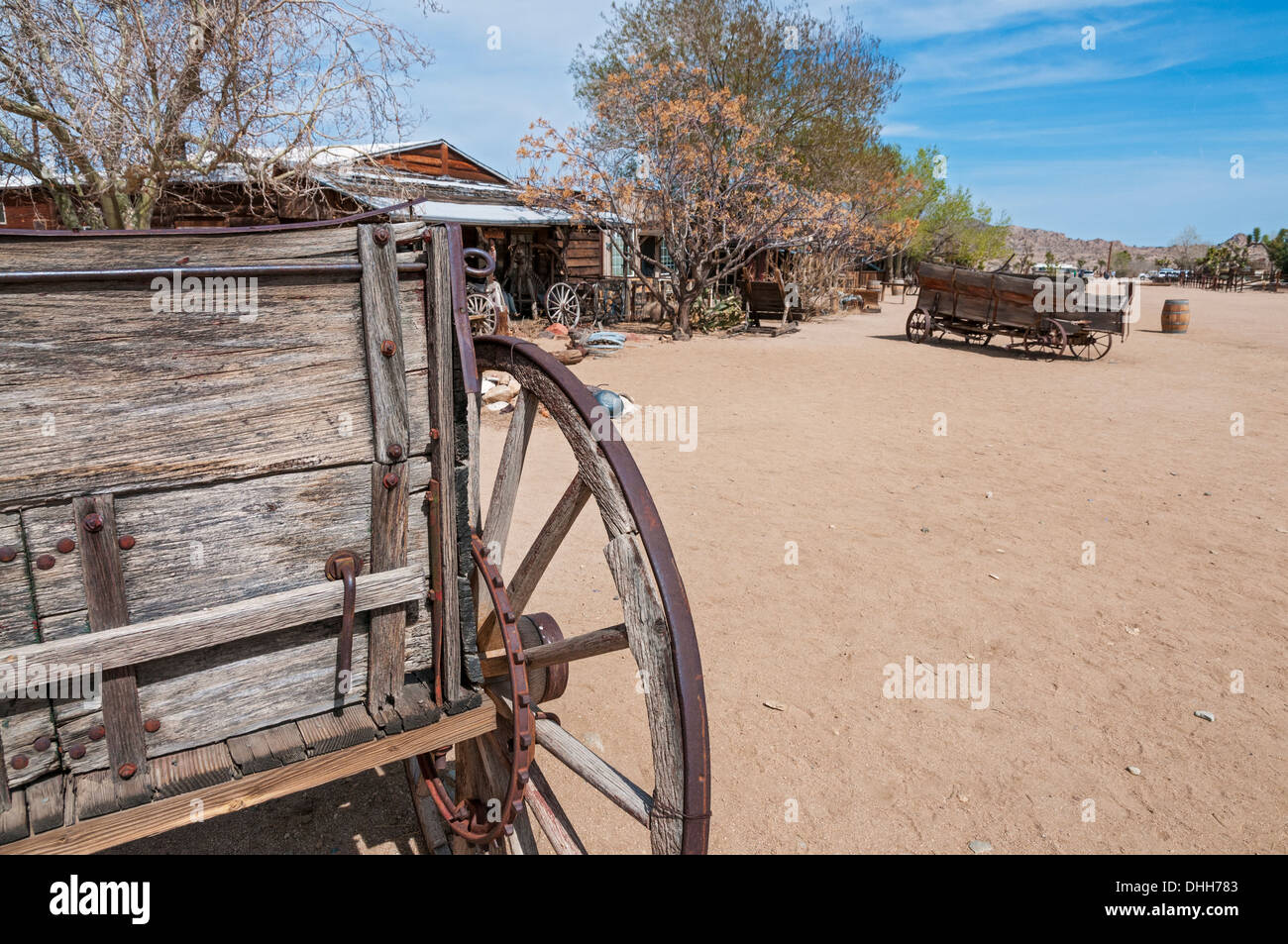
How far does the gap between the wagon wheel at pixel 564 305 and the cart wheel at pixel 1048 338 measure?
927 cm

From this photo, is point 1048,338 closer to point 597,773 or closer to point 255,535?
point 597,773

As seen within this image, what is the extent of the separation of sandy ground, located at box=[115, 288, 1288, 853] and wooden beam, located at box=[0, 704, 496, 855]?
4.29ft

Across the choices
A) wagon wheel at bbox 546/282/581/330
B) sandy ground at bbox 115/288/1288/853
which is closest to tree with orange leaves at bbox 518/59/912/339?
wagon wheel at bbox 546/282/581/330

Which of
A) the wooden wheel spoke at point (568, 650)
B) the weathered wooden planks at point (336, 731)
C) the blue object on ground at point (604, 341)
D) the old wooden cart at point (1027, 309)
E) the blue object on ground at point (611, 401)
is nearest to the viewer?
the weathered wooden planks at point (336, 731)

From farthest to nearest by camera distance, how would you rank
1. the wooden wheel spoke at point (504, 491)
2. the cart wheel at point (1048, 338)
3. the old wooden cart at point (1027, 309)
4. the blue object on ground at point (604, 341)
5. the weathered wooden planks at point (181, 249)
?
the blue object on ground at point (604, 341) → the cart wheel at point (1048, 338) → the old wooden cart at point (1027, 309) → the wooden wheel spoke at point (504, 491) → the weathered wooden planks at point (181, 249)

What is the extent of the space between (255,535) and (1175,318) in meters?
20.9

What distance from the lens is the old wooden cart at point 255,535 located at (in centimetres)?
135

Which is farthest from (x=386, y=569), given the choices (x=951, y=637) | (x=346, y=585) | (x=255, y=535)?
(x=951, y=637)

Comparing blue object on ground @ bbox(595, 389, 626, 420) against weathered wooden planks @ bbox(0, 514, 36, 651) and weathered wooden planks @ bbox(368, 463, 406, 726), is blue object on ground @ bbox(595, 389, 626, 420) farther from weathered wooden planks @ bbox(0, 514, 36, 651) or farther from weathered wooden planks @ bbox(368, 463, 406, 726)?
weathered wooden planks @ bbox(0, 514, 36, 651)

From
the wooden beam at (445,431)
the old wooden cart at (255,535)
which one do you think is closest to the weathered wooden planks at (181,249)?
the old wooden cart at (255,535)

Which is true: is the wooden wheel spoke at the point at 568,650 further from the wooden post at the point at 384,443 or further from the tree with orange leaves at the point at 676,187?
the tree with orange leaves at the point at 676,187

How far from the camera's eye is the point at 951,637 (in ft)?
13.9

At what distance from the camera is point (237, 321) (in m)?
1.47

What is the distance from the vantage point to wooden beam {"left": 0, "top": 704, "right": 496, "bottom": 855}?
4.57 feet
